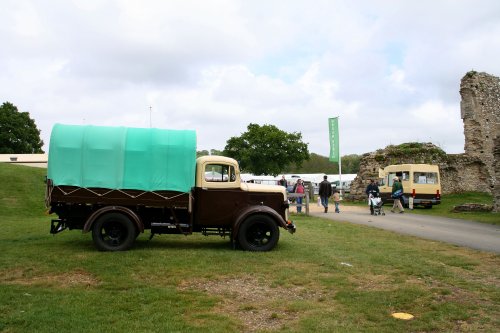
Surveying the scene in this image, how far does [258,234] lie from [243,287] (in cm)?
349

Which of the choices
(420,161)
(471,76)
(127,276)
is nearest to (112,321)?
(127,276)

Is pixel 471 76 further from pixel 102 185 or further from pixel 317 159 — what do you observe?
pixel 317 159

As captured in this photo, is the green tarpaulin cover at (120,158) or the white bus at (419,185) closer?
the green tarpaulin cover at (120,158)

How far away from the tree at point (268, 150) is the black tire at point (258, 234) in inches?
2282

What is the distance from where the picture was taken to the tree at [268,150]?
2741 inches

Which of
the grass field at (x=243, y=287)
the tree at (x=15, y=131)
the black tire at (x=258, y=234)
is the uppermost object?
the tree at (x=15, y=131)

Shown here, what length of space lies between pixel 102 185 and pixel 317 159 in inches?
3453

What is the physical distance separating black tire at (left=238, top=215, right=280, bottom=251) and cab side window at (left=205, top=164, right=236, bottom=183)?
1.09 metres

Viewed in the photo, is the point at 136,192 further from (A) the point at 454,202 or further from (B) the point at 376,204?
(A) the point at 454,202

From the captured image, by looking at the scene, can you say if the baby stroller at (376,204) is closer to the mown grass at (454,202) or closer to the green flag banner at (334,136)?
the mown grass at (454,202)

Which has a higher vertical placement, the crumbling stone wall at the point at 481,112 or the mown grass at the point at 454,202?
the crumbling stone wall at the point at 481,112

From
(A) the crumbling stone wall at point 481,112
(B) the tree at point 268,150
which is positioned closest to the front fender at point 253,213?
(A) the crumbling stone wall at point 481,112

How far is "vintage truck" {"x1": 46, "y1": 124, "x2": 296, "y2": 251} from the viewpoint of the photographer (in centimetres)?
1016

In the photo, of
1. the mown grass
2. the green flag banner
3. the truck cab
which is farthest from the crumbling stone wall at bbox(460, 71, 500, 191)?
the truck cab
